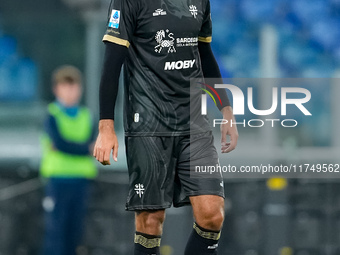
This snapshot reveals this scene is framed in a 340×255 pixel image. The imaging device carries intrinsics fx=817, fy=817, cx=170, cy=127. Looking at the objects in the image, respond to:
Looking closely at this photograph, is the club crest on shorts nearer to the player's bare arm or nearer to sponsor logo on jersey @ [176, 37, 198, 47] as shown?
the player's bare arm

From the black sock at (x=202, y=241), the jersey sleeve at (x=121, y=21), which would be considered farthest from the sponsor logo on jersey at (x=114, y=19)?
the black sock at (x=202, y=241)

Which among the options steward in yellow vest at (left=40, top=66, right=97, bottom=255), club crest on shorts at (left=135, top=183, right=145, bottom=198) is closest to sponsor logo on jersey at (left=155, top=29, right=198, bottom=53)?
club crest on shorts at (left=135, top=183, right=145, bottom=198)

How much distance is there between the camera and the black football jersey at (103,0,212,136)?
148 inches

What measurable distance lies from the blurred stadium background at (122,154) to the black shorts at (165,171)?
224 centimetres

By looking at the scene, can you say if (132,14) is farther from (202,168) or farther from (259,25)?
(259,25)

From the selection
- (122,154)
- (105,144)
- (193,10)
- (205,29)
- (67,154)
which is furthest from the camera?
(122,154)

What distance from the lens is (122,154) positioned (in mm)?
6211

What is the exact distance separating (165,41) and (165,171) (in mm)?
603

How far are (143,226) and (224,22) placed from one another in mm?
2865

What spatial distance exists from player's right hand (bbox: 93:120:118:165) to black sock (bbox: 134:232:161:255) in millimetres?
401

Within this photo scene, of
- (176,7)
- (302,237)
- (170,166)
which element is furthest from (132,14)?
(302,237)

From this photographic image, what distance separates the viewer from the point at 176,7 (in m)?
3.81

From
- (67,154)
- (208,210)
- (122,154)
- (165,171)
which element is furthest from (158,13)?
(122,154)

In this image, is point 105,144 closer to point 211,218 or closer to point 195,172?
point 195,172
